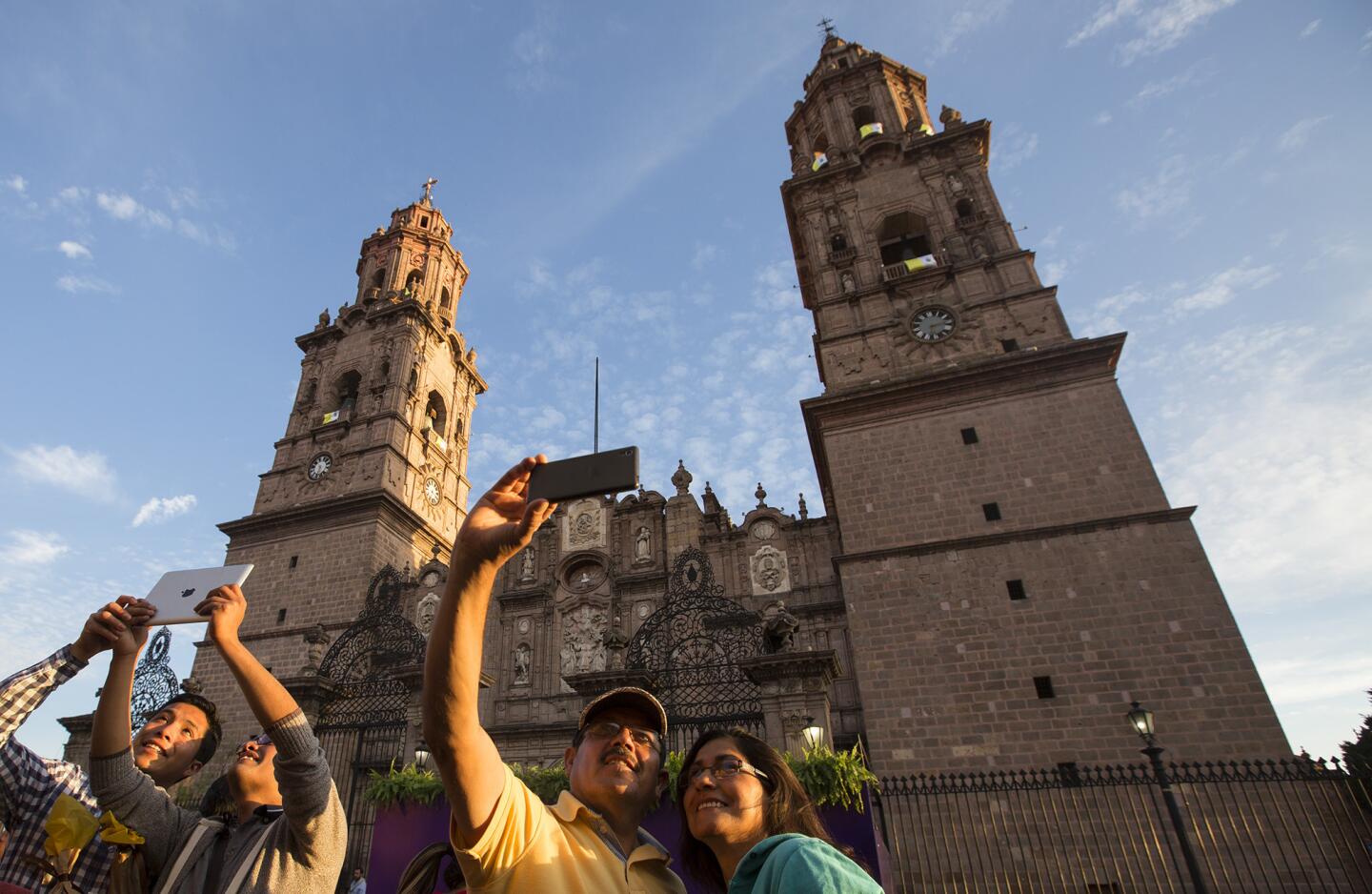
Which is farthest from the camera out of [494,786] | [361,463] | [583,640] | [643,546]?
[361,463]

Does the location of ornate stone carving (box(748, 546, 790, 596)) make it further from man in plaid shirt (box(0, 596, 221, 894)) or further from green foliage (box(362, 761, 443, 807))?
man in plaid shirt (box(0, 596, 221, 894))

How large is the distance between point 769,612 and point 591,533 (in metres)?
6.47

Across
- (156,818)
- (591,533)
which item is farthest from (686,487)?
(156,818)

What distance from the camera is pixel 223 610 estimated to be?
2844mm

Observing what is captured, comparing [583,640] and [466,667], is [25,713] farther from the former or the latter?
[583,640]

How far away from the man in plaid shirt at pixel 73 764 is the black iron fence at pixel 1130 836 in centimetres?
941

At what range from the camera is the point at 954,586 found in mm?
14547

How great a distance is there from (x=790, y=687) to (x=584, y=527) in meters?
12.0

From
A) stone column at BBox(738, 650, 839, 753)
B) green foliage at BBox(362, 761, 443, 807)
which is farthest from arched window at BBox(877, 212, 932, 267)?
green foliage at BBox(362, 761, 443, 807)

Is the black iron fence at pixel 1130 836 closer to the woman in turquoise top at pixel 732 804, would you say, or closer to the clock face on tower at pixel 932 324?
the woman in turquoise top at pixel 732 804

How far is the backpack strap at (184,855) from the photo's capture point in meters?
2.92

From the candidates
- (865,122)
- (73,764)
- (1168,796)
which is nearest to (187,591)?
(73,764)

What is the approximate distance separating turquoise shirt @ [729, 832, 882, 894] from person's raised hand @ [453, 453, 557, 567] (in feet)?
3.49

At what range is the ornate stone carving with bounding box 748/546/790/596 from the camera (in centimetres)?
1948
